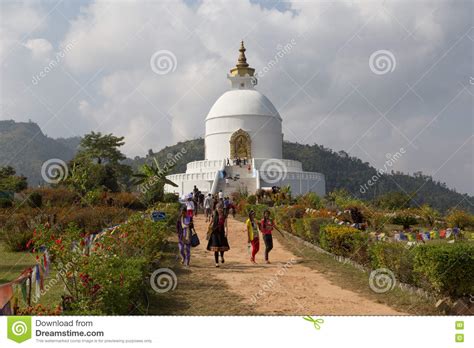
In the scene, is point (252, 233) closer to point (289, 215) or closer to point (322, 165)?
point (289, 215)

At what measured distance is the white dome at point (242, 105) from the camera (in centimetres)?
4322

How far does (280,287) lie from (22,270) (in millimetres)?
5973

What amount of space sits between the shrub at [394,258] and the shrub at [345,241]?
658 mm

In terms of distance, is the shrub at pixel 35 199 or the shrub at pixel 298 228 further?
the shrub at pixel 35 199

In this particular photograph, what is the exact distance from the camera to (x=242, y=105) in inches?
1710

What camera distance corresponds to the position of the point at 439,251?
25.2 feet

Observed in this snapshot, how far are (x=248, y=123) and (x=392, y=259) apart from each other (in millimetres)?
34138

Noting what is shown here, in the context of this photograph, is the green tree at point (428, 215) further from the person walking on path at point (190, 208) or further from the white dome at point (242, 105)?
the white dome at point (242, 105)

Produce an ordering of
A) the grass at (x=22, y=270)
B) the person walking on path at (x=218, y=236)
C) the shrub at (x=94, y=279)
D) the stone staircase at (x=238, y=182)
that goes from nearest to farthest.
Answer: the shrub at (x=94, y=279) < the grass at (x=22, y=270) < the person walking on path at (x=218, y=236) < the stone staircase at (x=238, y=182)

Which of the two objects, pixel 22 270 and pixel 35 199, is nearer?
pixel 22 270

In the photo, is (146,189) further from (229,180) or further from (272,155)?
(272,155)

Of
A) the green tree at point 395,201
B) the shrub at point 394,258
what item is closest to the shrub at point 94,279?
the shrub at point 394,258

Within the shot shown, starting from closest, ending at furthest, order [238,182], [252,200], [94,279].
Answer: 1. [94,279]
2. [252,200]
3. [238,182]

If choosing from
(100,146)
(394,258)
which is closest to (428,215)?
(394,258)
